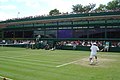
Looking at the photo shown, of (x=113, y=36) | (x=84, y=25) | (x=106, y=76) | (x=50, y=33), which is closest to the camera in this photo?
(x=106, y=76)

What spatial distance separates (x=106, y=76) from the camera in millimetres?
12016

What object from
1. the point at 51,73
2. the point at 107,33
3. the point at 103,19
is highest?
the point at 103,19

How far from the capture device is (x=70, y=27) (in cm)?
3988

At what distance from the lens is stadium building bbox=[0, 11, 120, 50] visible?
35.3 metres

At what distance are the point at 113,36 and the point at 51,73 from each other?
24.1 metres

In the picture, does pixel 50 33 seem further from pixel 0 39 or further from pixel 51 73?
pixel 51 73

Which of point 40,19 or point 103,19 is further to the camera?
point 40,19

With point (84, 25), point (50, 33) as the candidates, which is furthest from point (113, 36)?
point (50, 33)

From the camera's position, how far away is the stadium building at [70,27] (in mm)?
35281

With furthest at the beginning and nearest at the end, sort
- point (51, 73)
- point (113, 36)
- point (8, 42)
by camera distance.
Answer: point (8, 42), point (113, 36), point (51, 73)

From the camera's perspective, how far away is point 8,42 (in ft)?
164

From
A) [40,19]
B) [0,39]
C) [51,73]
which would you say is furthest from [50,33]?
[51,73]

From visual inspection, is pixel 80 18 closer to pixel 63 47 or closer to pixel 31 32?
pixel 63 47

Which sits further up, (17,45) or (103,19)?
(103,19)
